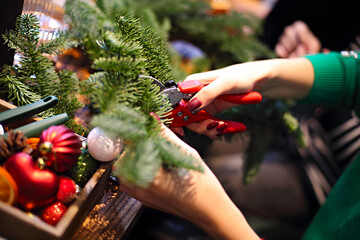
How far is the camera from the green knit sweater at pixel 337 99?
768 mm

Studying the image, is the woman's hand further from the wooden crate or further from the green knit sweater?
the green knit sweater

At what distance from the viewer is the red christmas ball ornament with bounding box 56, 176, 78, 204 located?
16.6 inches

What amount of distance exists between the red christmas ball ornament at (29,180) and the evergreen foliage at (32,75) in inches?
6.4

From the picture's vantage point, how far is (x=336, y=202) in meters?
0.81

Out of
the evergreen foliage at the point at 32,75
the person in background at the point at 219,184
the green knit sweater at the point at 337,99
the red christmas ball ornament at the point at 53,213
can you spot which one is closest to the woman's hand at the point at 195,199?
the person in background at the point at 219,184

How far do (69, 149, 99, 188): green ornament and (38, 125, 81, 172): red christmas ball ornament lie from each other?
0.10 feet

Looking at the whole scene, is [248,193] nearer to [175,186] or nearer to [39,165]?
[175,186]

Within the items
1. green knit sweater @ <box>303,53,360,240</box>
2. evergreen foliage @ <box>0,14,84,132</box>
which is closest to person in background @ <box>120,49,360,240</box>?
green knit sweater @ <box>303,53,360,240</box>

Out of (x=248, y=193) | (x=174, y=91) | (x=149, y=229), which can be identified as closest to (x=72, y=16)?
(x=174, y=91)

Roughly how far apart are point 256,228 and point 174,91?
0.67m

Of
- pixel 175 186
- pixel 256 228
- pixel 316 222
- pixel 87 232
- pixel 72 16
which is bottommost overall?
pixel 256 228

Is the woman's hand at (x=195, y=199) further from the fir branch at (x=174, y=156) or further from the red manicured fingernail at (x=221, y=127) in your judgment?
the red manicured fingernail at (x=221, y=127)

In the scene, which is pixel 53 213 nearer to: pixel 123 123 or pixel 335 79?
pixel 123 123

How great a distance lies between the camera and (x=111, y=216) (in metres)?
0.51
